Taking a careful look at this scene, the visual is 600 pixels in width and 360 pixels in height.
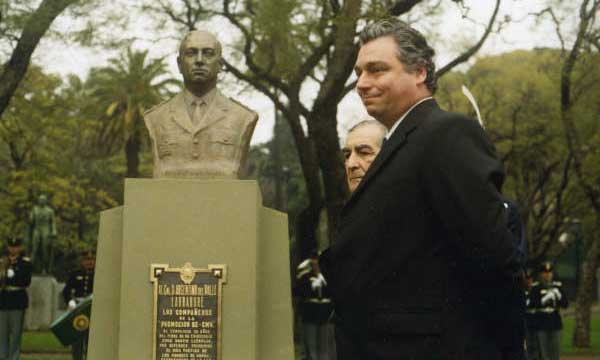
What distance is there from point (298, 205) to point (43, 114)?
55.8ft

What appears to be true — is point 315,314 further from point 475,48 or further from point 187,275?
point 187,275

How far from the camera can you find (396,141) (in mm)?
3127

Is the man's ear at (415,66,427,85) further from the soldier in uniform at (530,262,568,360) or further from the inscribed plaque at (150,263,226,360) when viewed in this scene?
the soldier in uniform at (530,262,568,360)

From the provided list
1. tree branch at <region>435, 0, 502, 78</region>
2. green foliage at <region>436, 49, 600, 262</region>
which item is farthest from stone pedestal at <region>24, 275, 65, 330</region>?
tree branch at <region>435, 0, 502, 78</region>

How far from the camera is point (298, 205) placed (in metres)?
46.9

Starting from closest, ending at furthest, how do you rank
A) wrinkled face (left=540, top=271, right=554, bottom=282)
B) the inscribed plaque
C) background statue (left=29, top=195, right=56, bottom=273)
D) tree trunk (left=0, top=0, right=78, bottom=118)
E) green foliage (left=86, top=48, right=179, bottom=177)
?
the inscribed plaque → tree trunk (left=0, top=0, right=78, bottom=118) → wrinkled face (left=540, top=271, right=554, bottom=282) → background statue (left=29, top=195, right=56, bottom=273) → green foliage (left=86, top=48, right=179, bottom=177)

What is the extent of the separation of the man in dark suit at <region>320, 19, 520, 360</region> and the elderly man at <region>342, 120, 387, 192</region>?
7.45ft

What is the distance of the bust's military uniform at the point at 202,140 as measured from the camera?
27.7 feet

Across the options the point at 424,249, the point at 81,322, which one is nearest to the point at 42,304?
the point at 81,322

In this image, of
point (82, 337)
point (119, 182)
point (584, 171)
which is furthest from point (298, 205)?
point (82, 337)

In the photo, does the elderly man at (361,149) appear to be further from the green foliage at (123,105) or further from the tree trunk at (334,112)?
the green foliage at (123,105)

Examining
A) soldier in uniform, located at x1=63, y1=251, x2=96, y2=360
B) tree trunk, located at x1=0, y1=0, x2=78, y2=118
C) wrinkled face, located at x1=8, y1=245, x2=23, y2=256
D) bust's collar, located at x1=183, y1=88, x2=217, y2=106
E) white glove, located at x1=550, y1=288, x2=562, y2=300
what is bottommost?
white glove, located at x1=550, y1=288, x2=562, y2=300

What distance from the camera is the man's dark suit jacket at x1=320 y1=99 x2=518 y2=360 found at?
2887 millimetres

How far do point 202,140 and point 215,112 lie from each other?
0.30 metres
